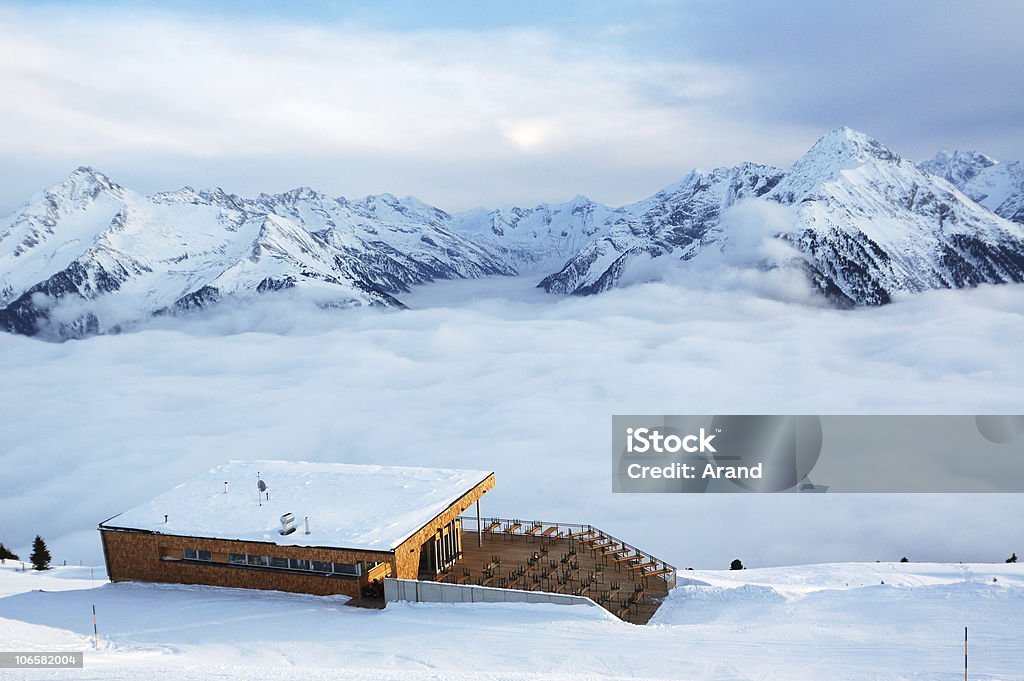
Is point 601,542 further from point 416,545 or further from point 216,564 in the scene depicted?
point 216,564

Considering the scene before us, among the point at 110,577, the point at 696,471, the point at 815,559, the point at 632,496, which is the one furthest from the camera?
the point at 696,471

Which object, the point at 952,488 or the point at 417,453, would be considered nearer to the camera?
the point at 952,488

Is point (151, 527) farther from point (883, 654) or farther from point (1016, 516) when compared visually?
point (1016, 516)

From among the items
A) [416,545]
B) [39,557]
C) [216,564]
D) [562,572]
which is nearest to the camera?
[416,545]

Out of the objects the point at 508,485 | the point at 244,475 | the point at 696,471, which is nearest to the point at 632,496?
the point at 508,485

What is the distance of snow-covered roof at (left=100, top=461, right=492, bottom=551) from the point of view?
3434 centimetres

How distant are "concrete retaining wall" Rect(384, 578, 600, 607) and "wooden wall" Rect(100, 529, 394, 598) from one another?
123 cm

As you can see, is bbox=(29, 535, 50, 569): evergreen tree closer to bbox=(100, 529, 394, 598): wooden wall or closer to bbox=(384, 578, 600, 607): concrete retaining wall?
bbox=(100, 529, 394, 598): wooden wall

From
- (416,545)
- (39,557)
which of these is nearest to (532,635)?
(416,545)

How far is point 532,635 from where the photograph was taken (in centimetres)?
2794

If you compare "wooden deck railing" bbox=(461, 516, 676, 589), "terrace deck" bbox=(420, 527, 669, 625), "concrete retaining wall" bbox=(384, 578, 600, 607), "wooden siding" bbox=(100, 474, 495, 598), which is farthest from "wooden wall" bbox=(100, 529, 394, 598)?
"wooden deck railing" bbox=(461, 516, 676, 589)

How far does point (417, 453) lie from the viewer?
648 ft

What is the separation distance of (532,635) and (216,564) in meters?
16.1

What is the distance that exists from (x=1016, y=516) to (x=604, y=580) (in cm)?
14439
